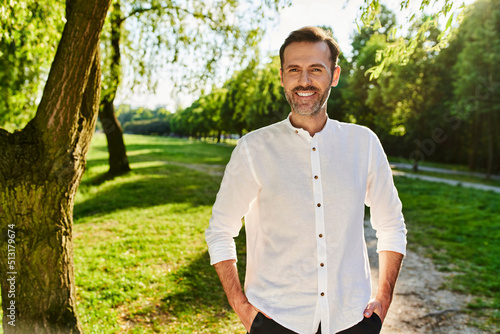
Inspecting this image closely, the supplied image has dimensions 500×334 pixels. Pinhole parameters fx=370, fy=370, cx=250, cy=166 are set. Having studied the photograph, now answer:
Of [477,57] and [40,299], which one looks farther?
[477,57]

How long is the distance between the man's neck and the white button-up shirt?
2.1 inches

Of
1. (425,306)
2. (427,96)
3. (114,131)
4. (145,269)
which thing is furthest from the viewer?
(427,96)

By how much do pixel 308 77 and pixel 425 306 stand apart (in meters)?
4.63

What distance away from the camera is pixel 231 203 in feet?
6.57

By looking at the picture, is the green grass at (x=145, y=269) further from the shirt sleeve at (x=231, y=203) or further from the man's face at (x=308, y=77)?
the man's face at (x=308, y=77)

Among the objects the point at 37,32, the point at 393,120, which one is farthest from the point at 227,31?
the point at 393,120

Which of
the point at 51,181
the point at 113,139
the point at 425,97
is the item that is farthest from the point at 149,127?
the point at 51,181

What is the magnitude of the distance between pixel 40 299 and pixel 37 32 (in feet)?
13.5

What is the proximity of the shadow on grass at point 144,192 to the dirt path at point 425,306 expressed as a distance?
24.4ft

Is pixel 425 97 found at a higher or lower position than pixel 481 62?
lower

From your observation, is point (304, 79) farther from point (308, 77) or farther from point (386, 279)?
point (386, 279)

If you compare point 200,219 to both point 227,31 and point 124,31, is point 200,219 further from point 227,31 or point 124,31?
point 124,31

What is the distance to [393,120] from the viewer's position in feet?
93.5

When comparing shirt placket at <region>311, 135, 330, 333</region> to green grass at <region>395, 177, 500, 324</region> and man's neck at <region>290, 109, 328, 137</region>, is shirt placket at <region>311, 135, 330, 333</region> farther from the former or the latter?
green grass at <region>395, 177, 500, 324</region>
